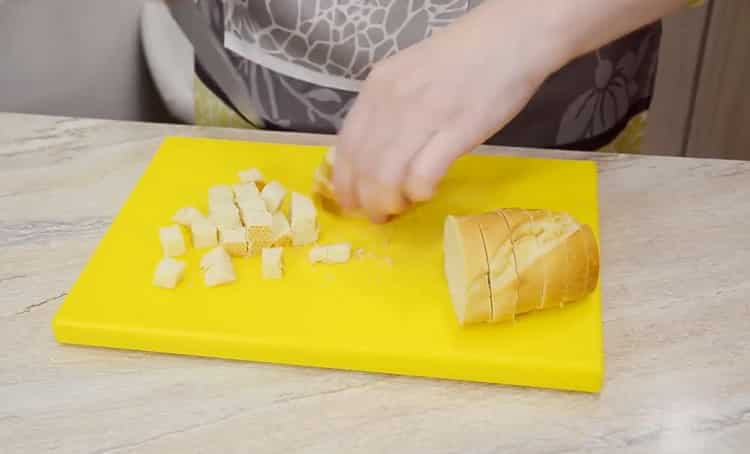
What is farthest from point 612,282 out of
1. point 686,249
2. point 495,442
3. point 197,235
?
point 197,235

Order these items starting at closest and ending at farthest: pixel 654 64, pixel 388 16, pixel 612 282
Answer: pixel 612 282 → pixel 388 16 → pixel 654 64

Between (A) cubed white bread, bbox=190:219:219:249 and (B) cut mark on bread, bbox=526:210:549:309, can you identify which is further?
(A) cubed white bread, bbox=190:219:219:249

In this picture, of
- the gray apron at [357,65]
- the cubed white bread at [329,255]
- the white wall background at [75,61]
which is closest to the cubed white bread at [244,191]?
the cubed white bread at [329,255]

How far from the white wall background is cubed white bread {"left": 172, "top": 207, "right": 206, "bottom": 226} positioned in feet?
2.04

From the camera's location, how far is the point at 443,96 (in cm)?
79

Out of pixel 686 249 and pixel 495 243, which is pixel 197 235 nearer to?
pixel 495 243

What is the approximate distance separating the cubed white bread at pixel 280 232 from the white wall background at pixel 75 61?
720 millimetres

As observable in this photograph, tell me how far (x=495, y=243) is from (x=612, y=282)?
147 mm

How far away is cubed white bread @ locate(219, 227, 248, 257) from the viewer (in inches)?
33.3

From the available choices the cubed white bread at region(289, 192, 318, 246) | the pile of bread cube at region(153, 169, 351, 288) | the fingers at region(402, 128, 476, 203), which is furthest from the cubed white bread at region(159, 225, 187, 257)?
the fingers at region(402, 128, 476, 203)

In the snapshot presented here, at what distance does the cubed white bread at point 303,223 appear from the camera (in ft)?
2.83

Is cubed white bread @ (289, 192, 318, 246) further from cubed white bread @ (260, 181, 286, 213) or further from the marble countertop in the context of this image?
the marble countertop

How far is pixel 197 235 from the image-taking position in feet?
2.83

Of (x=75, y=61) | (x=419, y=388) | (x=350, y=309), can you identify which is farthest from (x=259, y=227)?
(x=75, y=61)
